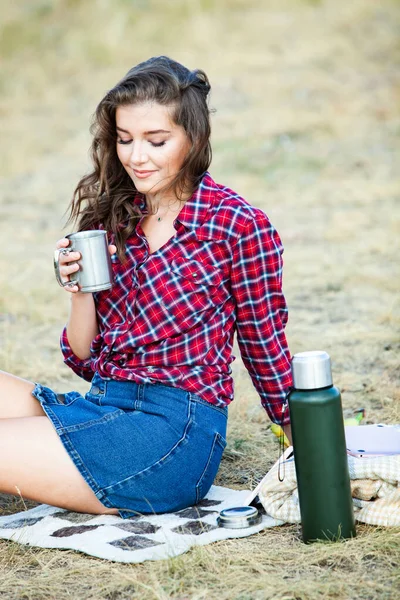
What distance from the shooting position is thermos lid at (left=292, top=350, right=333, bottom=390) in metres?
2.36

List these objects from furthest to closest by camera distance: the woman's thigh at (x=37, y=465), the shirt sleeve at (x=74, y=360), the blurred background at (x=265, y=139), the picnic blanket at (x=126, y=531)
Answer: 1. the blurred background at (x=265, y=139)
2. the shirt sleeve at (x=74, y=360)
3. the woman's thigh at (x=37, y=465)
4. the picnic blanket at (x=126, y=531)

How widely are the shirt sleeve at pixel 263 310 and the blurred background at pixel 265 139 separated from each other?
4.17 feet

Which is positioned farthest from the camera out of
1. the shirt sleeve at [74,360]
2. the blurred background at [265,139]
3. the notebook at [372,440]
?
the blurred background at [265,139]

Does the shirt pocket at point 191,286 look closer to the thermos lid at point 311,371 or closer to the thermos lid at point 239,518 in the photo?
the thermos lid at point 311,371

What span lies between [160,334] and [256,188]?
7.08 meters

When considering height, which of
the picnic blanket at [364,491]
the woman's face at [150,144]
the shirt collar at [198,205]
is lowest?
the picnic blanket at [364,491]

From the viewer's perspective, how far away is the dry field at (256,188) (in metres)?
2.42

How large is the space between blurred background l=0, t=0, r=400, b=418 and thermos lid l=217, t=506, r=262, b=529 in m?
1.44

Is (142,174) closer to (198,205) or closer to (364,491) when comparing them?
(198,205)

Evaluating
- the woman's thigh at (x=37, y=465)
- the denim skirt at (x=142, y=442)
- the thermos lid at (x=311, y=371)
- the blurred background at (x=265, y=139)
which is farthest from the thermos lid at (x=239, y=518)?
the blurred background at (x=265, y=139)

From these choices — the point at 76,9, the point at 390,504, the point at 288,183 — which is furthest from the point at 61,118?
the point at 390,504

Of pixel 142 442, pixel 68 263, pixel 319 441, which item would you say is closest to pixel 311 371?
pixel 319 441

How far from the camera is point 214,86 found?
13203 mm

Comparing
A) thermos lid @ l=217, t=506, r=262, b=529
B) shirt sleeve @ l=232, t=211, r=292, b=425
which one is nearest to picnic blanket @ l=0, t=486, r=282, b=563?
thermos lid @ l=217, t=506, r=262, b=529
